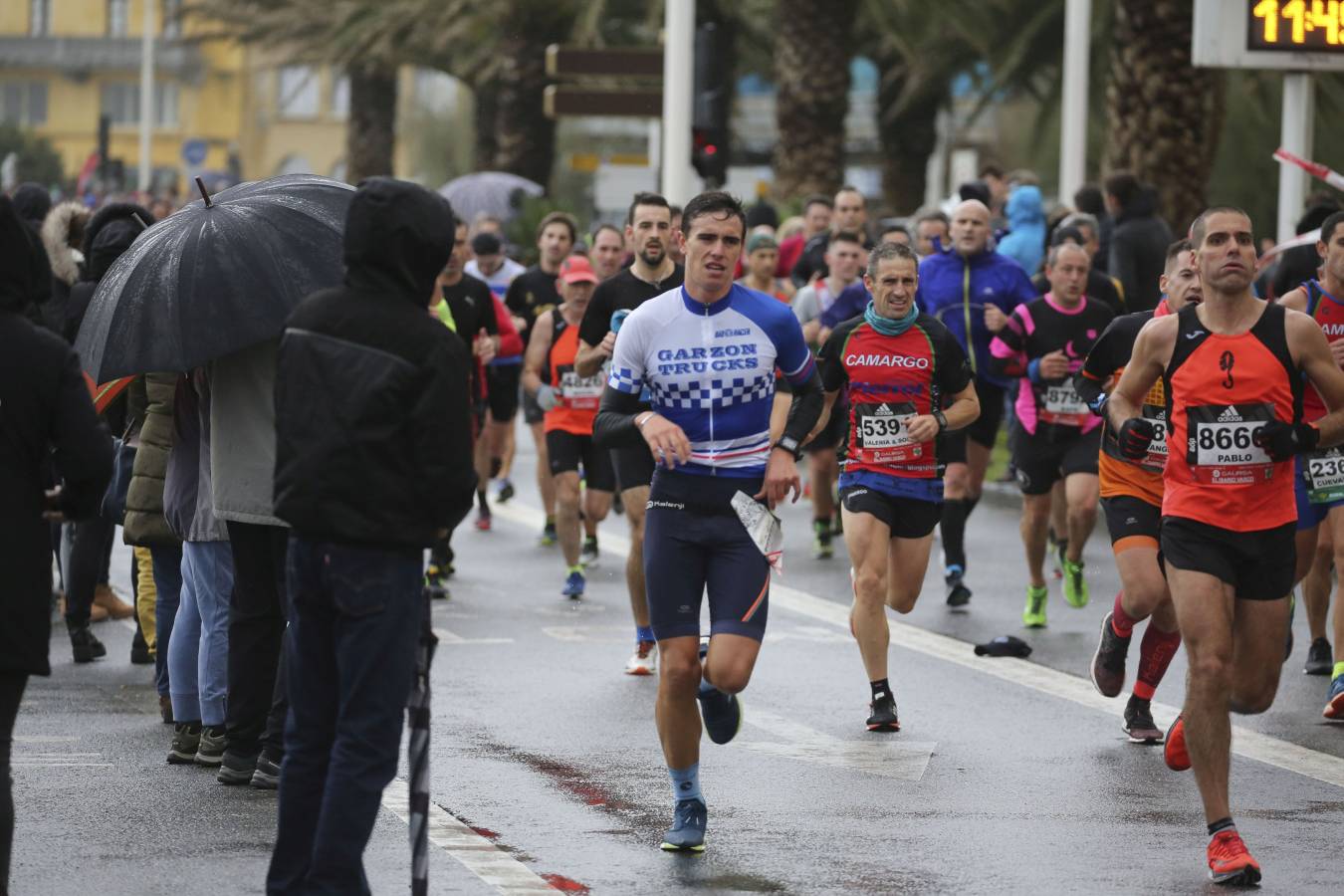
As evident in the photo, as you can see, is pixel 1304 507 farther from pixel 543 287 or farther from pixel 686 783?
pixel 543 287

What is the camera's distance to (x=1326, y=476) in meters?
9.90

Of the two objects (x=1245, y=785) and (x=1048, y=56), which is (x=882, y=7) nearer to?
(x=1048, y=56)

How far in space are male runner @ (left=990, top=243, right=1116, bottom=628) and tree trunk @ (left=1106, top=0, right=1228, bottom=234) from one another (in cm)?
892

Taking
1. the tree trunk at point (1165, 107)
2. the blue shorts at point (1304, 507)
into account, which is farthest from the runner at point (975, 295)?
the tree trunk at point (1165, 107)

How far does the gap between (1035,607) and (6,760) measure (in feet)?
23.5

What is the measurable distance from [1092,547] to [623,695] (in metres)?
6.27

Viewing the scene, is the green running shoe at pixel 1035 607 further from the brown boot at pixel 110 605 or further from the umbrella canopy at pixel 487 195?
the umbrella canopy at pixel 487 195

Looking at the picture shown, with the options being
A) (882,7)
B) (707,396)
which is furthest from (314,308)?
(882,7)

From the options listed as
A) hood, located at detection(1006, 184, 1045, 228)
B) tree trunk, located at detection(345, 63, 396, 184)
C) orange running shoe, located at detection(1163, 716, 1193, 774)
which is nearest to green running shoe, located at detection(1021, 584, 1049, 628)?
orange running shoe, located at detection(1163, 716, 1193, 774)

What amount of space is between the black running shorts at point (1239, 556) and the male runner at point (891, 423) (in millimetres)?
2446

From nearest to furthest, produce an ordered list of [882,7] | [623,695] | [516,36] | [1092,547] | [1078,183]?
[623,695], [1092,547], [1078,183], [882,7], [516,36]

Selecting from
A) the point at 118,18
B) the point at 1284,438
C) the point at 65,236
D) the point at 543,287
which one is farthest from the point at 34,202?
the point at 118,18

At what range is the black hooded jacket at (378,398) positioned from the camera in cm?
584

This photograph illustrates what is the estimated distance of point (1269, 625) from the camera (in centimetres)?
730
